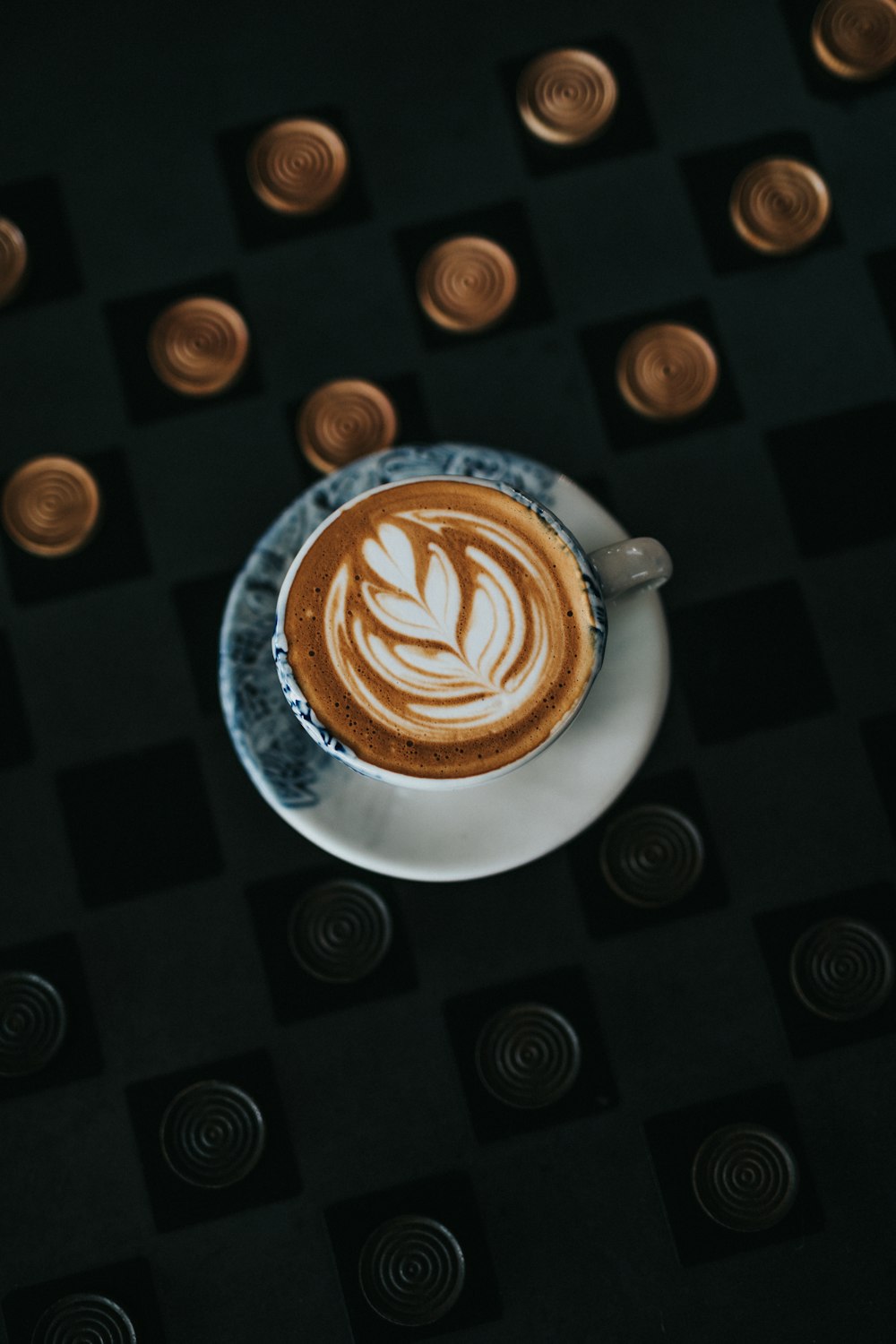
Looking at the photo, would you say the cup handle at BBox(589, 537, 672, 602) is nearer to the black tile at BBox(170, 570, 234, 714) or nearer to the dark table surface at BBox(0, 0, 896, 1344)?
the dark table surface at BBox(0, 0, 896, 1344)

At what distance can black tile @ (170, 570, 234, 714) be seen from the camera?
2.49ft

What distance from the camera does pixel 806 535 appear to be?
0.77 meters

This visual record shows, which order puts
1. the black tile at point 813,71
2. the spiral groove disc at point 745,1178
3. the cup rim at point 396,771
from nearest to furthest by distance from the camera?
the cup rim at point 396,771, the spiral groove disc at point 745,1178, the black tile at point 813,71

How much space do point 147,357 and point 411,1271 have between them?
0.57m

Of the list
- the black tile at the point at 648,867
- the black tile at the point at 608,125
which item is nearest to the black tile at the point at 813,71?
the black tile at the point at 608,125

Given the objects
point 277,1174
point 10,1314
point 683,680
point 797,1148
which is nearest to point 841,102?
point 683,680

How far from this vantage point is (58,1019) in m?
0.73

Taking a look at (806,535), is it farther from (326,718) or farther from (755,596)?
(326,718)

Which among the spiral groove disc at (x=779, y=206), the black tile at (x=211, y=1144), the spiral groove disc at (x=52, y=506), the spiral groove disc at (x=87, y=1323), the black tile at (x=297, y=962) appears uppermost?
the spiral groove disc at (x=779, y=206)

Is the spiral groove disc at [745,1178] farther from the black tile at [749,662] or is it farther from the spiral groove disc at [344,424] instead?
the spiral groove disc at [344,424]

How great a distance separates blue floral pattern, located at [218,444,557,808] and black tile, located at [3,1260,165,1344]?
0.29m

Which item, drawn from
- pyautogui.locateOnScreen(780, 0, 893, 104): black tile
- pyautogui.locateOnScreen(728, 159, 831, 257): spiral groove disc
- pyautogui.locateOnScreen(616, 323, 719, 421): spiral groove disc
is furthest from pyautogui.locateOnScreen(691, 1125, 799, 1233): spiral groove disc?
pyautogui.locateOnScreen(780, 0, 893, 104): black tile

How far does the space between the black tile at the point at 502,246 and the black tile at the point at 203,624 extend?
0.20 m

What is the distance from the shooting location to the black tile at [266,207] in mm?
800
